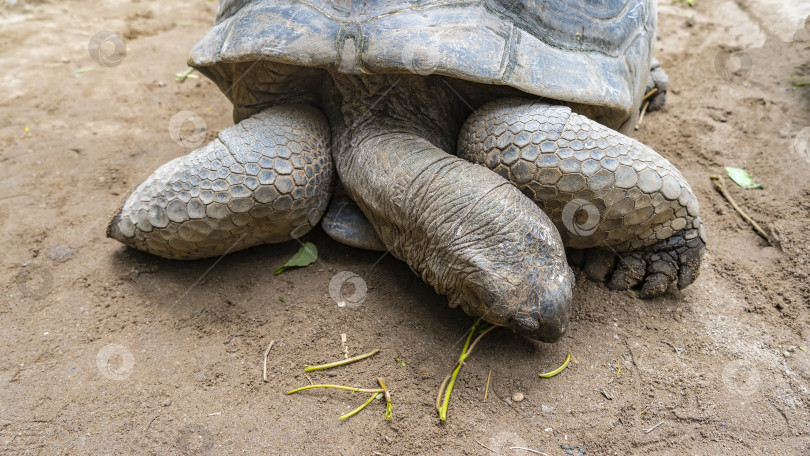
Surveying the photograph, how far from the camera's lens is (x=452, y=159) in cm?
238

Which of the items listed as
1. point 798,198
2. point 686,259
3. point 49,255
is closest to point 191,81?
point 49,255

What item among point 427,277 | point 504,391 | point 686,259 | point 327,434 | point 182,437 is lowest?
point 182,437

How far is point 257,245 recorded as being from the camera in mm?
2891

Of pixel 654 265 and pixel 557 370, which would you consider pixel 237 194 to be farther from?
pixel 654 265

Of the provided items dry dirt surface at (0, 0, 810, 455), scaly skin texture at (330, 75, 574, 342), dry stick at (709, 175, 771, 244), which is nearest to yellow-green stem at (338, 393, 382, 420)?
dry dirt surface at (0, 0, 810, 455)

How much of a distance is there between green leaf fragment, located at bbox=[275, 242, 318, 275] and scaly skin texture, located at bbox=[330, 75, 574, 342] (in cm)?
38

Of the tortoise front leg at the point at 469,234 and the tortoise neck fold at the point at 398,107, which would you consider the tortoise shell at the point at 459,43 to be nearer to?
the tortoise neck fold at the point at 398,107

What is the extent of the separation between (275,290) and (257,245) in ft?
1.10

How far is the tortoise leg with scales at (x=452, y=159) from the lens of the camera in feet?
7.08

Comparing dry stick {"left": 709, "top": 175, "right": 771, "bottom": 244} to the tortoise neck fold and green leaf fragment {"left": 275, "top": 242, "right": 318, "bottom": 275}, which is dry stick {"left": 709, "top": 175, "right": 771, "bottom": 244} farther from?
green leaf fragment {"left": 275, "top": 242, "right": 318, "bottom": 275}

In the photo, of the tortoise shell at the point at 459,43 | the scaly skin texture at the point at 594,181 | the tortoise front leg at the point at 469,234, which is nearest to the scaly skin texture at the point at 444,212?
the tortoise front leg at the point at 469,234

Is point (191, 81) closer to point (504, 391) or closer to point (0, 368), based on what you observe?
point (0, 368)

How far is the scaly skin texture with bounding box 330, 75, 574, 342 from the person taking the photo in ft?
6.70

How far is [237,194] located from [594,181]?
151 centimetres
